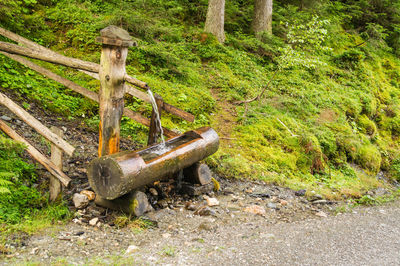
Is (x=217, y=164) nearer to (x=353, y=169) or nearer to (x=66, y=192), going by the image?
(x=66, y=192)

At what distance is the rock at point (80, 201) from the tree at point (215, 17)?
31.8ft

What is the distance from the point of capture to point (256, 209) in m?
5.50

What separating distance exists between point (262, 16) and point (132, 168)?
12.0 meters

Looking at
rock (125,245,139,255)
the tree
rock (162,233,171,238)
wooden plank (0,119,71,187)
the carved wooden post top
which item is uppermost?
the tree

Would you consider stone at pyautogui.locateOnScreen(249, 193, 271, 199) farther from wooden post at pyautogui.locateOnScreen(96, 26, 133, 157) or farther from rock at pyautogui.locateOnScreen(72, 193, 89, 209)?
rock at pyautogui.locateOnScreen(72, 193, 89, 209)

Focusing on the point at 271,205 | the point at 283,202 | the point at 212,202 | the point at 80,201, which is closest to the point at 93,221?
the point at 80,201

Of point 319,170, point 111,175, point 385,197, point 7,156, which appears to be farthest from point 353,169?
point 7,156

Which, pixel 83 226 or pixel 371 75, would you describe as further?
pixel 371 75

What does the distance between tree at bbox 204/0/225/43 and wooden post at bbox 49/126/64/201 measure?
9.56m

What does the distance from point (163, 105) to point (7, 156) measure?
2.52 metres

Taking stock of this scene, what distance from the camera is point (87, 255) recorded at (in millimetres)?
3711

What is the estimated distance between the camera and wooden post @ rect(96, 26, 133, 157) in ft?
13.9

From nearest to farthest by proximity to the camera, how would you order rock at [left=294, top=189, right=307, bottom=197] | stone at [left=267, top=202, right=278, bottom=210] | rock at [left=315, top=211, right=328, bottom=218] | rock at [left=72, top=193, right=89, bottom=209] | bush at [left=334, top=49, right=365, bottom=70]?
rock at [left=72, top=193, right=89, bottom=209]
rock at [left=315, top=211, right=328, bottom=218]
stone at [left=267, top=202, right=278, bottom=210]
rock at [left=294, top=189, right=307, bottom=197]
bush at [left=334, top=49, right=365, bottom=70]

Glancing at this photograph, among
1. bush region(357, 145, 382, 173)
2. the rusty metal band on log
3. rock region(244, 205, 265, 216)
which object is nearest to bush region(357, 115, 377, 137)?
bush region(357, 145, 382, 173)
